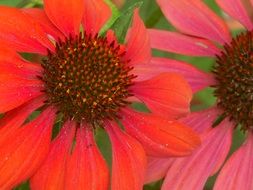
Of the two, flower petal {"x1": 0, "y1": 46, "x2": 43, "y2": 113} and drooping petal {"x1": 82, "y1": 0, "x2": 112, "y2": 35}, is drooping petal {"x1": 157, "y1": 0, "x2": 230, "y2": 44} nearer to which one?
drooping petal {"x1": 82, "y1": 0, "x2": 112, "y2": 35}

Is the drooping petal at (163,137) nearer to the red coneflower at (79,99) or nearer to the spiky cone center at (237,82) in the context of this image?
the red coneflower at (79,99)

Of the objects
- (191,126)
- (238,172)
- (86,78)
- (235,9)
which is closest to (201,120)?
(191,126)

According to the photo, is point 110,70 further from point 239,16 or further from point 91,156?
point 239,16

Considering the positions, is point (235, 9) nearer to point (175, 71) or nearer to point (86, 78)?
point (175, 71)

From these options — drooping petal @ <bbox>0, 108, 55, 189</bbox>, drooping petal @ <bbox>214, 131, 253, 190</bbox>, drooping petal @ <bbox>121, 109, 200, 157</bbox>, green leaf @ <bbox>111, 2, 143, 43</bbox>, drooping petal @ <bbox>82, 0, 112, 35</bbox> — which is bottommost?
drooping petal @ <bbox>214, 131, 253, 190</bbox>

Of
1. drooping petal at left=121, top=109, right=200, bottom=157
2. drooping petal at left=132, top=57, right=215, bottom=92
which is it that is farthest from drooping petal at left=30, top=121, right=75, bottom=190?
drooping petal at left=132, top=57, right=215, bottom=92

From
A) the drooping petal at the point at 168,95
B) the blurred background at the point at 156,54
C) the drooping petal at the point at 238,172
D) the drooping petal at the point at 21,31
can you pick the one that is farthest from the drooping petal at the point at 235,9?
the drooping petal at the point at 21,31
